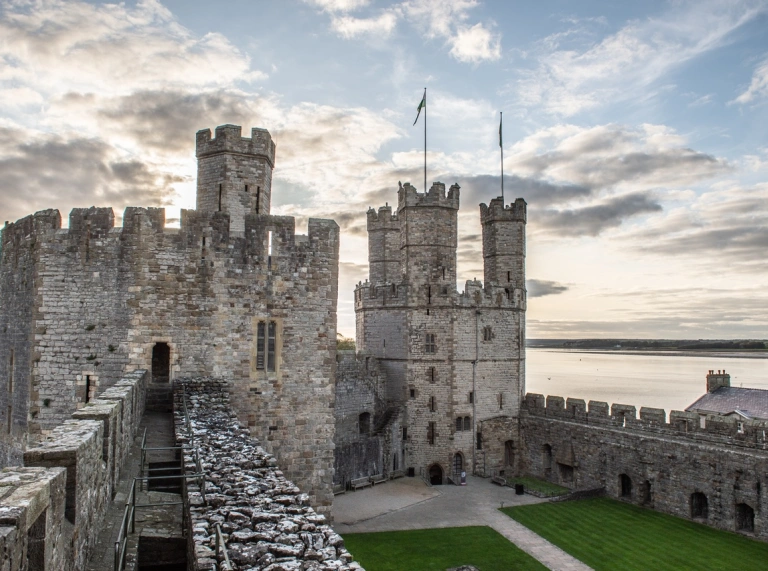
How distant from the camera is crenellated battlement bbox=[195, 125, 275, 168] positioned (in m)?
15.5

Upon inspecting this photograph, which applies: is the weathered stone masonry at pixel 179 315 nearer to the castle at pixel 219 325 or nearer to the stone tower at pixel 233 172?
the castle at pixel 219 325

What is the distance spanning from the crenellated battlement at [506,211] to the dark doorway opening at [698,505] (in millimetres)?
15648

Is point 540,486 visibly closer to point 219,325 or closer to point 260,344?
point 260,344

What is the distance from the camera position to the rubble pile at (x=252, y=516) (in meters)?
4.89

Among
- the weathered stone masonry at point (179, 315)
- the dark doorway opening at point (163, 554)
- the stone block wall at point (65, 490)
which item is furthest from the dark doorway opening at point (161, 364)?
the dark doorway opening at point (163, 554)

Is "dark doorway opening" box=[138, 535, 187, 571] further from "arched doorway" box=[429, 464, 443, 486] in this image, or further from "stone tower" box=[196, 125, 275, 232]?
"arched doorway" box=[429, 464, 443, 486]

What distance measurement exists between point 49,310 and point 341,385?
52.2ft

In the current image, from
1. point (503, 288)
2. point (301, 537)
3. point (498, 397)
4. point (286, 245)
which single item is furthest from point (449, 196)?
point (301, 537)

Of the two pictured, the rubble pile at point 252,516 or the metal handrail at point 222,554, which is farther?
the rubble pile at point 252,516

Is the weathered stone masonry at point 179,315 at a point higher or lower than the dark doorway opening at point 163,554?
higher

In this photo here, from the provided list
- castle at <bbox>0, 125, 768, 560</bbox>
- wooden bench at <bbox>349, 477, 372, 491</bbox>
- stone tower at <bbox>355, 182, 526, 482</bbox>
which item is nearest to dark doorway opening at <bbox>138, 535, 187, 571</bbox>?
castle at <bbox>0, 125, 768, 560</bbox>

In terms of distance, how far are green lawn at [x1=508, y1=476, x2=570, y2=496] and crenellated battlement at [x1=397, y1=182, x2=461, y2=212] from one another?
44.3ft

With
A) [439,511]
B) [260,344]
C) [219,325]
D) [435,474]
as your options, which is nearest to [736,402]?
[435,474]

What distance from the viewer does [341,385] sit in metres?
27.5
